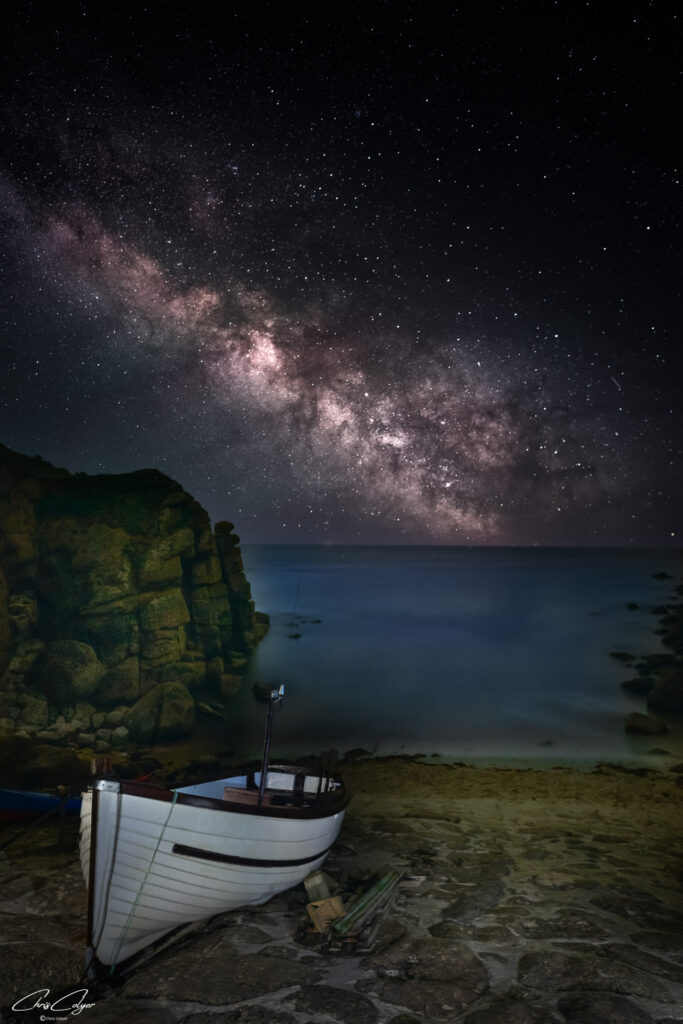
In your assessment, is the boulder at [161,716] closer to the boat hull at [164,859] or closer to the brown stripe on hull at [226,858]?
the brown stripe on hull at [226,858]

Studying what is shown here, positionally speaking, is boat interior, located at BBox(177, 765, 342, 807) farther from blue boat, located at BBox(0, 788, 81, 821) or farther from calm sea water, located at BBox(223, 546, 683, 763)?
calm sea water, located at BBox(223, 546, 683, 763)

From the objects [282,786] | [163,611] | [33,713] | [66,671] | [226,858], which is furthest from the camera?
[163,611]

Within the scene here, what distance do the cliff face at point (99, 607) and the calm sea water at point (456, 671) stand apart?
451 centimetres

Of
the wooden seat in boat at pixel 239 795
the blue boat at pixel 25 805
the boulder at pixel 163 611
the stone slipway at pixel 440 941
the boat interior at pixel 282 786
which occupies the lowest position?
the blue boat at pixel 25 805

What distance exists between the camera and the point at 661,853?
12.7 m

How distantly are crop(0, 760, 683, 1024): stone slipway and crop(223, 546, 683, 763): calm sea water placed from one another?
473 inches

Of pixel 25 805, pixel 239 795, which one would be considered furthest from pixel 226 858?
pixel 25 805

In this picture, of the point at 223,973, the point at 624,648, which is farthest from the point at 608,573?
the point at 223,973

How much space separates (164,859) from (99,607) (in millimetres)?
19556

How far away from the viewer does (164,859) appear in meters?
8.13

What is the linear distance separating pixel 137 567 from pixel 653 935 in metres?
24.6

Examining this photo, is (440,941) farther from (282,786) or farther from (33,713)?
(33,713)

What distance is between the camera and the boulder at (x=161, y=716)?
22.6 meters

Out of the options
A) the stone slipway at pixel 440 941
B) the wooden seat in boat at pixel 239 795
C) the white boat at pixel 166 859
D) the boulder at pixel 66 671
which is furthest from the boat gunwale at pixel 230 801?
the boulder at pixel 66 671
